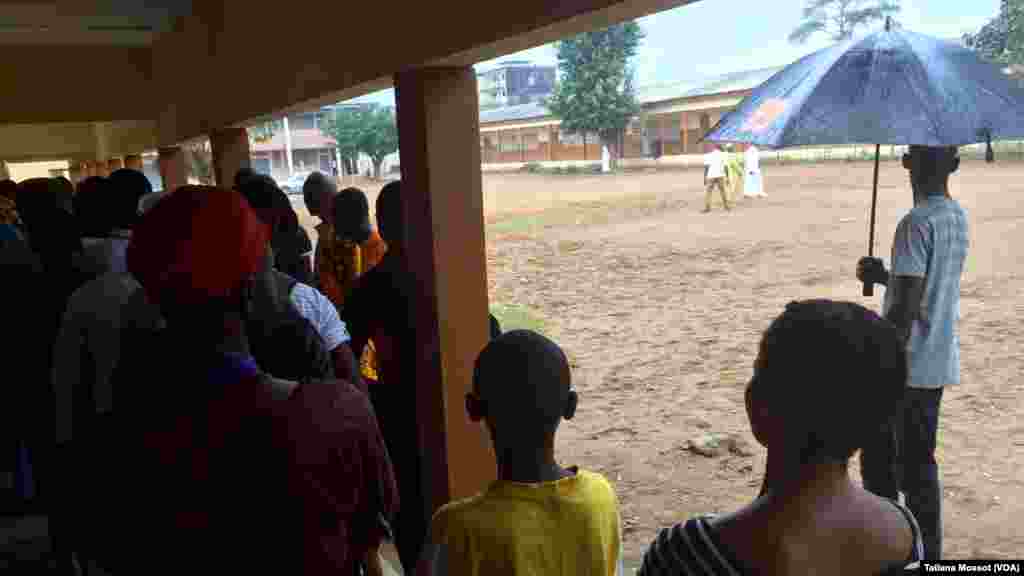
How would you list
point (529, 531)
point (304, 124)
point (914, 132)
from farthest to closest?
point (304, 124) → point (914, 132) → point (529, 531)

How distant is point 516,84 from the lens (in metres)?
62.7

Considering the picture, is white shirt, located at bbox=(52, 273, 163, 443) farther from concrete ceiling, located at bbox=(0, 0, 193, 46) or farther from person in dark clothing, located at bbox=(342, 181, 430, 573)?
concrete ceiling, located at bbox=(0, 0, 193, 46)

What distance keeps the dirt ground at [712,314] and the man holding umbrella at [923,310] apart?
1535 mm

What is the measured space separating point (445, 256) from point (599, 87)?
35602mm

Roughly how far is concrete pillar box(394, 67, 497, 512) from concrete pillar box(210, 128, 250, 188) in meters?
3.50

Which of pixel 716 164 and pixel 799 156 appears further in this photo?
pixel 799 156

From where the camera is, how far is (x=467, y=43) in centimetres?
235

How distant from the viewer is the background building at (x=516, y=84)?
6197 cm

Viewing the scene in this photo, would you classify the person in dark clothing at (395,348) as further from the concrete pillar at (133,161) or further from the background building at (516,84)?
the background building at (516,84)

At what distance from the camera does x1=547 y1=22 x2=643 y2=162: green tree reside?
3678cm

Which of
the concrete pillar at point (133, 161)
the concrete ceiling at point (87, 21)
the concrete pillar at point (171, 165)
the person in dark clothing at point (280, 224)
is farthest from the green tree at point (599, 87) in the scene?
the person in dark clothing at point (280, 224)

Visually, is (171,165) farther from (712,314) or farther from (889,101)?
(889,101)

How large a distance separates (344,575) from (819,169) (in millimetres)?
27453

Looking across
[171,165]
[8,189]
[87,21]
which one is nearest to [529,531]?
[8,189]
